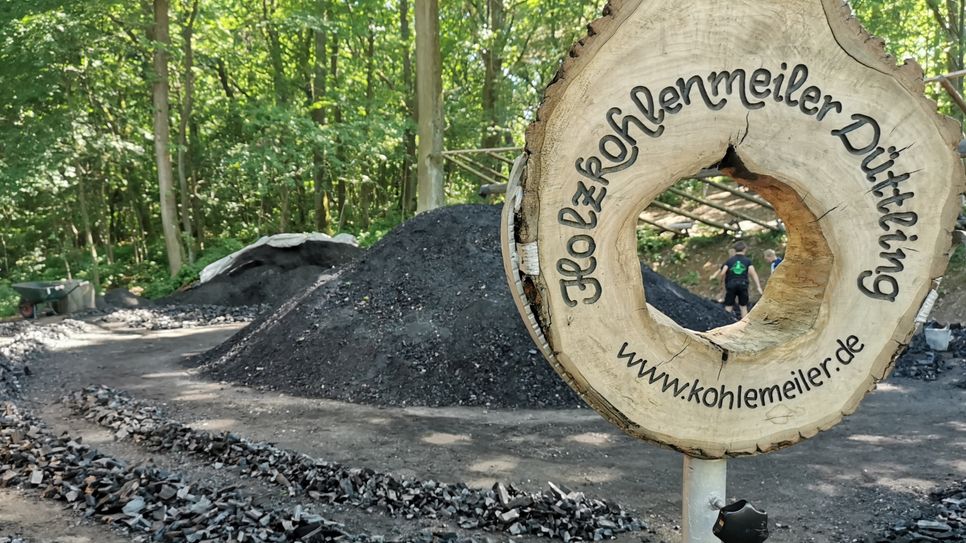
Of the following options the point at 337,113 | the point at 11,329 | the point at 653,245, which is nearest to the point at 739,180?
the point at 11,329

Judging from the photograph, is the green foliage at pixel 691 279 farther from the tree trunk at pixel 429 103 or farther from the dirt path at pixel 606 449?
the dirt path at pixel 606 449

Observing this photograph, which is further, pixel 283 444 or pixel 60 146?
pixel 60 146

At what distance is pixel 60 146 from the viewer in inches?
593

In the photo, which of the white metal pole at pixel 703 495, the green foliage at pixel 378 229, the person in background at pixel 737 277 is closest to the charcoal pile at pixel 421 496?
the white metal pole at pixel 703 495

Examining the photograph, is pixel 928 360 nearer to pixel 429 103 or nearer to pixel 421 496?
pixel 421 496

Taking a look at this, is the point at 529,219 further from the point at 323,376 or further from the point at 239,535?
the point at 323,376

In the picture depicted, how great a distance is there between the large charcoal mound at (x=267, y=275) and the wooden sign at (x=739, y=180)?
12824mm

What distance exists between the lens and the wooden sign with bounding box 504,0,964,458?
64.1 inches

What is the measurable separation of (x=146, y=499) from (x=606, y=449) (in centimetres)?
320

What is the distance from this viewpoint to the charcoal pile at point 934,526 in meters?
3.22

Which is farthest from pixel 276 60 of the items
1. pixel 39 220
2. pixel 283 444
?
pixel 283 444

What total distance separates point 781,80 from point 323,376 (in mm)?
6101

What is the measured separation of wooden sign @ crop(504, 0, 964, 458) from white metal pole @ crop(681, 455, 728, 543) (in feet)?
0.41

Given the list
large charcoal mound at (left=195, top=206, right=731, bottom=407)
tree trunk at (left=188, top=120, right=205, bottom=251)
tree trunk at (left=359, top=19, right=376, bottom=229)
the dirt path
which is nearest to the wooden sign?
the dirt path
